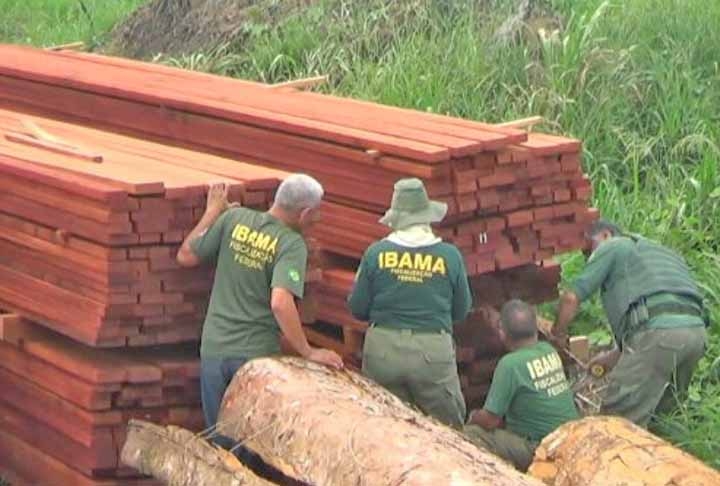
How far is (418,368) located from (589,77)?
4939mm

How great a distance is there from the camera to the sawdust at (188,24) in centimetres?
1711

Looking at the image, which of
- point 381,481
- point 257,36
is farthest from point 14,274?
point 257,36

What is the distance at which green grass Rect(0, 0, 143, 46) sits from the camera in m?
19.8

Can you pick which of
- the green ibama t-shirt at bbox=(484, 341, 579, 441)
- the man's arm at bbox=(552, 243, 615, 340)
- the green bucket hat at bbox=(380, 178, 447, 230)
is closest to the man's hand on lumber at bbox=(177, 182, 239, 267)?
the green bucket hat at bbox=(380, 178, 447, 230)

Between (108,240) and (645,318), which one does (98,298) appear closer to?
(108,240)

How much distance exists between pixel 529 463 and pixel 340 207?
1970 mm

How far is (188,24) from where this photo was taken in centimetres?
1772

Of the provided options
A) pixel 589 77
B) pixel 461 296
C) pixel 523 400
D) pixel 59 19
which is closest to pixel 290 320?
pixel 461 296

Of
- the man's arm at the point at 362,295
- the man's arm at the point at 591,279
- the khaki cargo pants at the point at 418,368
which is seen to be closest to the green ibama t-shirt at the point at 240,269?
the man's arm at the point at 362,295

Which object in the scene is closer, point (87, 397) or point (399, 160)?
point (87, 397)

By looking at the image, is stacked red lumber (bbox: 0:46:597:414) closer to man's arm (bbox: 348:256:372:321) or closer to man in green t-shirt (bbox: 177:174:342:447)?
man's arm (bbox: 348:256:372:321)

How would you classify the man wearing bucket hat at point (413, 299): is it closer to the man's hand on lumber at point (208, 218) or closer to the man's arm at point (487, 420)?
the man's arm at point (487, 420)

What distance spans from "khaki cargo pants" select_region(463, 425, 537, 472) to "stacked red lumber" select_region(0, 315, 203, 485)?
1.58 metres

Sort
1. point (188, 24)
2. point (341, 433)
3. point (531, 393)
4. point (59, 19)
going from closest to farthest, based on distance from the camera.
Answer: point (341, 433) < point (531, 393) < point (188, 24) < point (59, 19)
